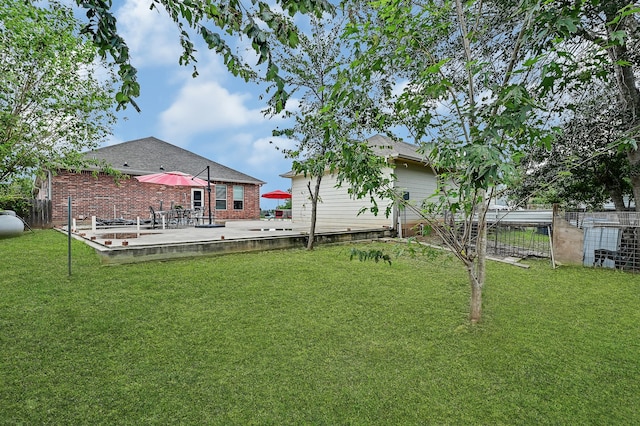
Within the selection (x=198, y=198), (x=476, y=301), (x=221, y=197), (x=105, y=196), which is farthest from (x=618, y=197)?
(x=105, y=196)

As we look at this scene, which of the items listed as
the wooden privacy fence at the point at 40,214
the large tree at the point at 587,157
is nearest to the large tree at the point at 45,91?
the wooden privacy fence at the point at 40,214

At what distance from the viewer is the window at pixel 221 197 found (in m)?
18.1

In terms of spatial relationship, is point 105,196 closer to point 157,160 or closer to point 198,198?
point 157,160

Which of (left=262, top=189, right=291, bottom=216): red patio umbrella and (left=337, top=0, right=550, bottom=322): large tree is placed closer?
(left=337, top=0, right=550, bottom=322): large tree

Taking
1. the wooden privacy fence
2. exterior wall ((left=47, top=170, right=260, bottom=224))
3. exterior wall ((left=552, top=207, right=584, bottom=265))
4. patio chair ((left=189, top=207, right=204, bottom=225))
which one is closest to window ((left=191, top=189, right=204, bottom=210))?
exterior wall ((left=47, top=170, right=260, bottom=224))

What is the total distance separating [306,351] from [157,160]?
17416mm

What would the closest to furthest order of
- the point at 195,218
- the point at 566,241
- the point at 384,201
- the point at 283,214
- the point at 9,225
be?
the point at 566,241
the point at 9,225
the point at 384,201
the point at 195,218
the point at 283,214

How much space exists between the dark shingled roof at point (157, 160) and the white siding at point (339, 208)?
5.87 metres

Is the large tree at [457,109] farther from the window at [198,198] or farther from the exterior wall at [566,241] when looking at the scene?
the window at [198,198]

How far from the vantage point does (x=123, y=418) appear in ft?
6.19

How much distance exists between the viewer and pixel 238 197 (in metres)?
19.1

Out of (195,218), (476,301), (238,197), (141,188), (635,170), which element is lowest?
(476,301)

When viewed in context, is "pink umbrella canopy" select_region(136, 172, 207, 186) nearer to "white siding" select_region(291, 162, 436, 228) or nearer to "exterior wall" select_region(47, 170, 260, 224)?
"exterior wall" select_region(47, 170, 260, 224)

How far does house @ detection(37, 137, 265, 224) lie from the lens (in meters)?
13.4
